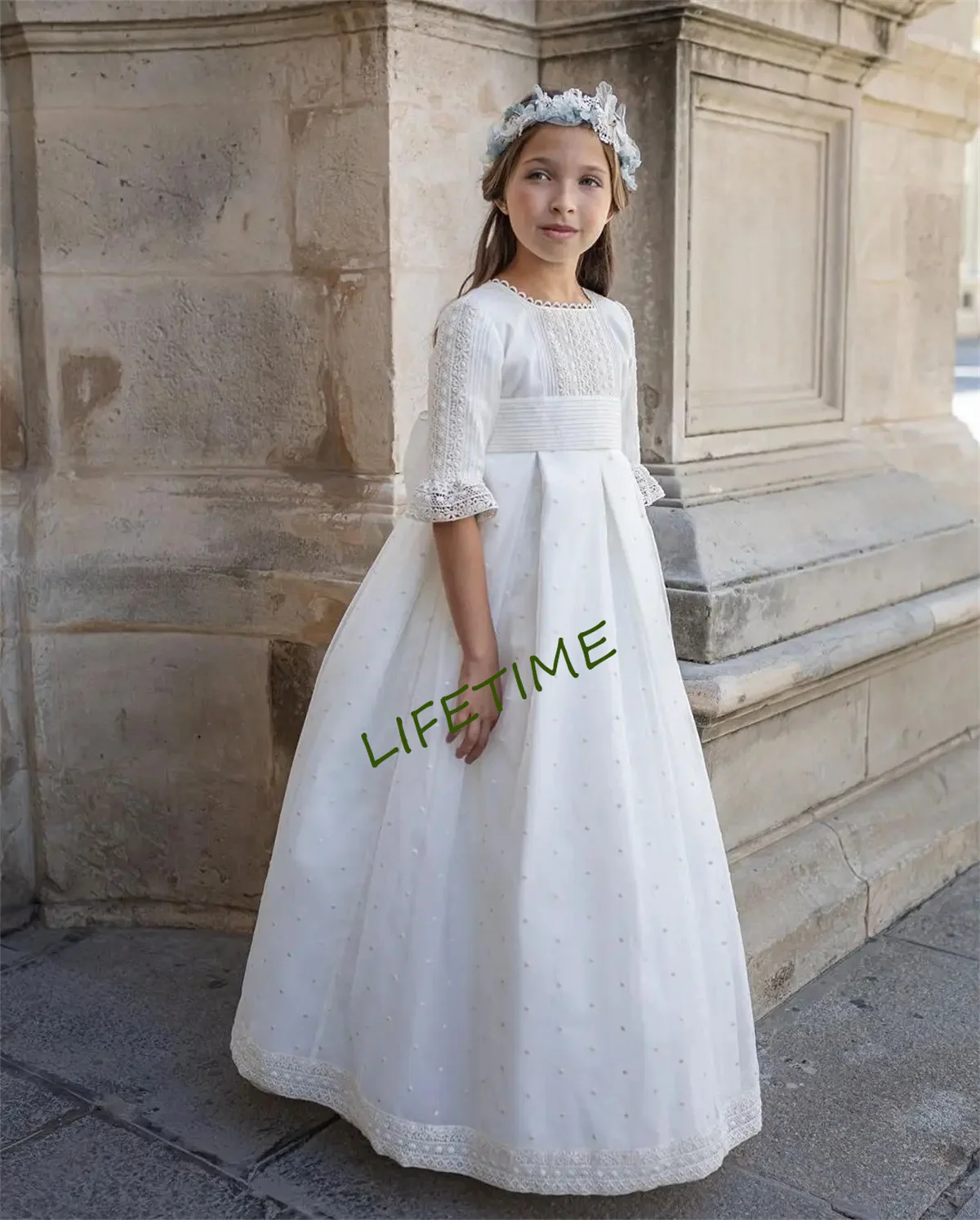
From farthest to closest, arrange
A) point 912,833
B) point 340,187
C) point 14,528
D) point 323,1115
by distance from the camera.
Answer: point 912,833 < point 14,528 < point 340,187 < point 323,1115

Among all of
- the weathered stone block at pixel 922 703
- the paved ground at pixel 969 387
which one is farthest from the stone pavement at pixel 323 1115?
the paved ground at pixel 969 387

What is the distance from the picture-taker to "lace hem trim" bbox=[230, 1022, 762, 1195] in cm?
188

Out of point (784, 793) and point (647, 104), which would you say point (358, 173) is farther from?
point (784, 793)

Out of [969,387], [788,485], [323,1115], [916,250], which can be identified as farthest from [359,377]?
[969,387]

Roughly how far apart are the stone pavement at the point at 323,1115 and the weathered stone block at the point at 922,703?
0.48 m

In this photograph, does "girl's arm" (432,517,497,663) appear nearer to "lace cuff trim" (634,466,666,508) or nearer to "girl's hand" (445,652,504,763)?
"girl's hand" (445,652,504,763)

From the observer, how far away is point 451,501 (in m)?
1.92

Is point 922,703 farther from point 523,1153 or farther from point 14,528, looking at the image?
point 14,528

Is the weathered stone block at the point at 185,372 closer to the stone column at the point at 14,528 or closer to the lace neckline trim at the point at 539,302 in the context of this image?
the stone column at the point at 14,528

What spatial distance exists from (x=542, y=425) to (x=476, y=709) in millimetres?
→ 426

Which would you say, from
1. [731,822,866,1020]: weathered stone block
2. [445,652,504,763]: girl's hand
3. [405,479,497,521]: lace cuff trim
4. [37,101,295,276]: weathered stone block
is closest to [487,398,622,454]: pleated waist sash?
[405,479,497,521]: lace cuff trim

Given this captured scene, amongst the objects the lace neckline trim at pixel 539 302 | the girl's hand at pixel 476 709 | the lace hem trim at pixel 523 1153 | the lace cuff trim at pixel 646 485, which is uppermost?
the lace neckline trim at pixel 539 302

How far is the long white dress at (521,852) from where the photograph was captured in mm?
1893

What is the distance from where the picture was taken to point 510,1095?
6.18 feet
